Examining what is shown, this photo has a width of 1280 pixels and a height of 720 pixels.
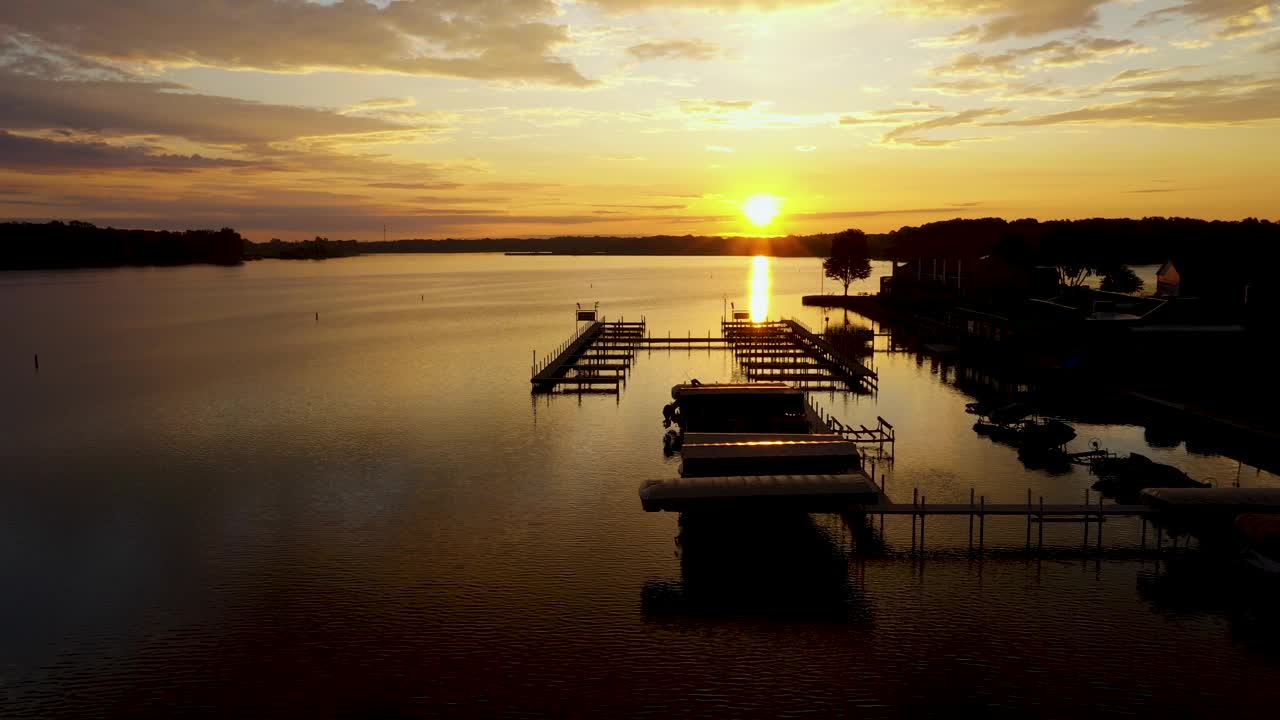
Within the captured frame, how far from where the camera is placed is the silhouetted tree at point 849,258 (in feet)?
480

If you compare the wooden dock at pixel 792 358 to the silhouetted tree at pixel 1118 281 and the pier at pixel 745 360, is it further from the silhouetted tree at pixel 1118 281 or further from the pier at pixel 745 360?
the silhouetted tree at pixel 1118 281

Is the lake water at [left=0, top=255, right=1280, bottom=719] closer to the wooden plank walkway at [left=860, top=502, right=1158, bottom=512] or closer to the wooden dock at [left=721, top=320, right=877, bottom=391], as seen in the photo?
the wooden plank walkway at [left=860, top=502, right=1158, bottom=512]

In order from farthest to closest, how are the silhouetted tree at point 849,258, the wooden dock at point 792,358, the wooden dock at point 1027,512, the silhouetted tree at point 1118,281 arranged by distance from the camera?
the silhouetted tree at point 849,258 < the silhouetted tree at point 1118,281 < the wooden dock at point 792,358 < the wooden dock at point 1027,512

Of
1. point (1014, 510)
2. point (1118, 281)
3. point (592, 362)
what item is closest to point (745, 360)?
point (592, 362)

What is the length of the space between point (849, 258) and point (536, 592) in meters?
129

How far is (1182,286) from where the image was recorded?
78.1 m

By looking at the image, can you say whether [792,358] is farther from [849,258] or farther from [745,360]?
[849,258]

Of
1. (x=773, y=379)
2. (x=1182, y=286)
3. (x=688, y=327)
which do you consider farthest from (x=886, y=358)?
(x=688, y=327)

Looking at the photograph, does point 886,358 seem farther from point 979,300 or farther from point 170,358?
point 170,358

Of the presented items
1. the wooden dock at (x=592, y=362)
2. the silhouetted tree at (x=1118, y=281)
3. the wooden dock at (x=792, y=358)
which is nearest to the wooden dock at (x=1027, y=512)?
the wooden dock at (x=792, y=358)

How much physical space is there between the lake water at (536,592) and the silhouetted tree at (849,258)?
317 ft

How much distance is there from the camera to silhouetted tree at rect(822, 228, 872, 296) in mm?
146250

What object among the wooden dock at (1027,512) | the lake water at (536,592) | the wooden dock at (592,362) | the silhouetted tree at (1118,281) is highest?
the silhouetted tree at (1118,281)

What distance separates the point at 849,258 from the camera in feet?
484
